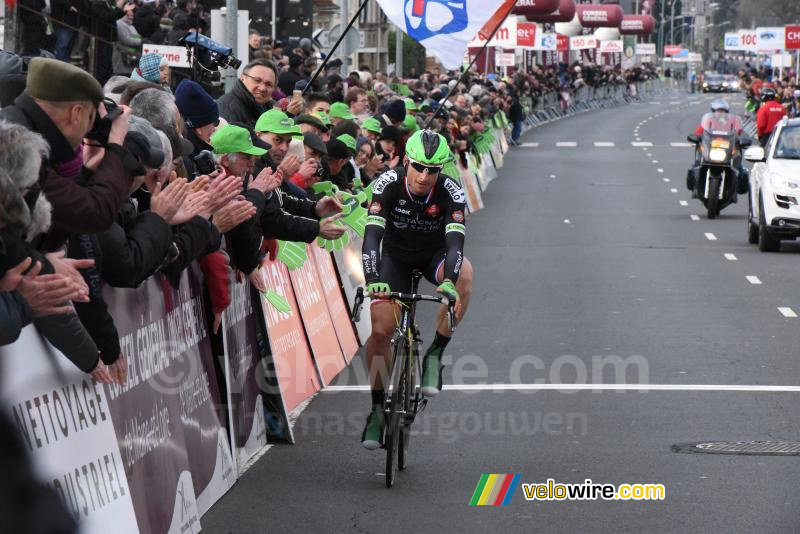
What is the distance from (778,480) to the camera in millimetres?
8383

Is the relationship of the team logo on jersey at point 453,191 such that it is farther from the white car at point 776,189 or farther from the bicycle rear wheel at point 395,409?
the white car at point 776,189

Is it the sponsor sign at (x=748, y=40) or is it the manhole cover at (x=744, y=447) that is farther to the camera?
the sponsor sign at (x=748, y=40)

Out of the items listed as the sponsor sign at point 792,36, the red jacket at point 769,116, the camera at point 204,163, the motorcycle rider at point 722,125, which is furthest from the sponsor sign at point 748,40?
the camera at point 204,163

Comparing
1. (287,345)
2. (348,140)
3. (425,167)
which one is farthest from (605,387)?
(348,140)

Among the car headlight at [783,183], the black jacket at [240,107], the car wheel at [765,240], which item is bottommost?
the car wheel at [765,240]

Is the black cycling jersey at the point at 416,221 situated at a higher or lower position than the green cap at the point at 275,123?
lower

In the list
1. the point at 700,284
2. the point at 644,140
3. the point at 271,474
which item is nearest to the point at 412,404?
the point at 271,474

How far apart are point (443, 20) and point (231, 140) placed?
8228 mm

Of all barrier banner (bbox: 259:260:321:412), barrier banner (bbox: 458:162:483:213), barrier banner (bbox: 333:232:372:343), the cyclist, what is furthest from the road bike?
barrier banner (bbox: 458:162:483:213)

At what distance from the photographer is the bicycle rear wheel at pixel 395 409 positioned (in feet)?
27.3

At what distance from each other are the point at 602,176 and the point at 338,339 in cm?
2675

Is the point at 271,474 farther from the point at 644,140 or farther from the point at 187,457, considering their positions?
the point at 644,140

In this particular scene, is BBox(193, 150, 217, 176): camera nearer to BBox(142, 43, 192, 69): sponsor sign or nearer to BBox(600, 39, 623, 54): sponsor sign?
BBox(142, 43, 192, 69): sponsor sign

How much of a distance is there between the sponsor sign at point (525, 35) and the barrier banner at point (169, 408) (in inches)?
2213
